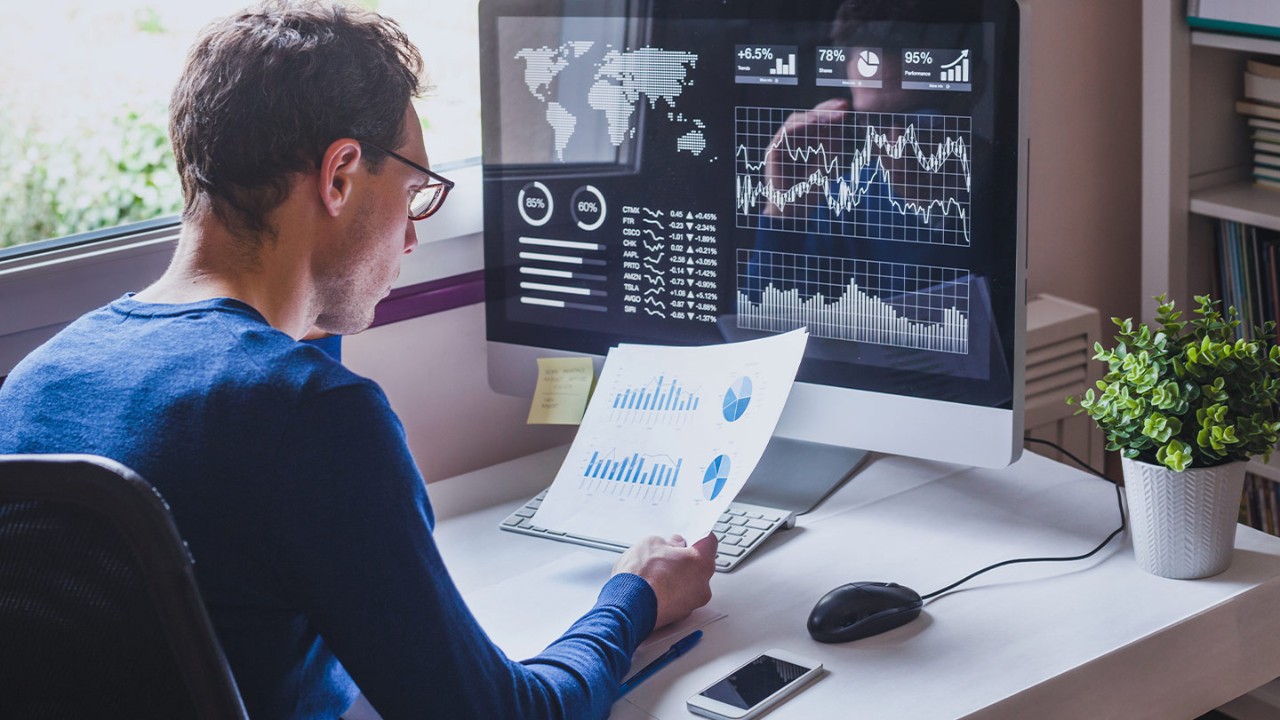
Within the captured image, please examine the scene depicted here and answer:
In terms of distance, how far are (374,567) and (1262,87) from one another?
1530mm

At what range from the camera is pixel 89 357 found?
935 mm

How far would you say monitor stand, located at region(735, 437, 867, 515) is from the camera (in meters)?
1.40

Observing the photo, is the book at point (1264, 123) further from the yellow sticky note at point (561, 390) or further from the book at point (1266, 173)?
the yellow sticky note at point (561, 390)

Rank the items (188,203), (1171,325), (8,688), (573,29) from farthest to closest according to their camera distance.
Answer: (573,29), (1171,325), (188,203), (8,688)

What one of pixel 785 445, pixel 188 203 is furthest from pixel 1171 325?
pixel 188 203

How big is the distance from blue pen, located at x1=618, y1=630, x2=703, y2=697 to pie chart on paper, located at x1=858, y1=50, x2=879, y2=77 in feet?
1.89

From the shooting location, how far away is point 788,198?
1331mm

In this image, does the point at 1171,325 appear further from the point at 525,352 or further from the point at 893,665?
the point at 525,352

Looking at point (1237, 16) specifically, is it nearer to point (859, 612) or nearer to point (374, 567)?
point (859, 612)

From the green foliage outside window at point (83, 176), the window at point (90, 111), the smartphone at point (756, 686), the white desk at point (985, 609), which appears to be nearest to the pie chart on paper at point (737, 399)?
the white desk at point (985, 609)

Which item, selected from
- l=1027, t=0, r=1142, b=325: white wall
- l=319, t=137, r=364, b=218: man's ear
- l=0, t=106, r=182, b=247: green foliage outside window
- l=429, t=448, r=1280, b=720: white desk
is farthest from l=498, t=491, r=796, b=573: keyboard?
l=0, t=106, r=182, b=247: green foliage outside window

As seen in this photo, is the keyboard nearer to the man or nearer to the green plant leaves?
the man

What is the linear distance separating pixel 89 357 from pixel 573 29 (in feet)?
2.30

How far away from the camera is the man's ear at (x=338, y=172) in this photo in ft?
3.37
